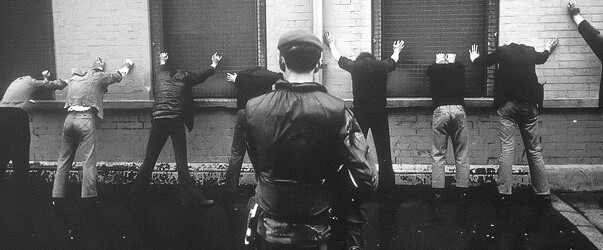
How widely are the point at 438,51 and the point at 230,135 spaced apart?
3.34m

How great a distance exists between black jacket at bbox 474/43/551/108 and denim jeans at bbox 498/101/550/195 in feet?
0.36

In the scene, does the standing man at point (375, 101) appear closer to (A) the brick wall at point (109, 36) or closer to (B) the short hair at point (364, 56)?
(B) the short hair at point (364, 56)

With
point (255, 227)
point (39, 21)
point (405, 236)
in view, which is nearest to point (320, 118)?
point (255, 227)

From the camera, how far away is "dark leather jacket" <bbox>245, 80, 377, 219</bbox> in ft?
9.41

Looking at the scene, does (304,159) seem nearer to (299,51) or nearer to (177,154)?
(299,51)

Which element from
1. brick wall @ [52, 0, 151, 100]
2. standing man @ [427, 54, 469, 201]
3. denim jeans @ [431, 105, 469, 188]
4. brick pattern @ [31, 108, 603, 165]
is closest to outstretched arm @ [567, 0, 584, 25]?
brick pattern @ [31, 108, 603, 165]

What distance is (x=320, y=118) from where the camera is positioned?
289cm

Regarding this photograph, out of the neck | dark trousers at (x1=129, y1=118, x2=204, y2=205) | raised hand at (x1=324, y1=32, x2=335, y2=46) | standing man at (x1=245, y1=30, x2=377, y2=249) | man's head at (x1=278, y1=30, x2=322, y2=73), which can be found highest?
raised hand at (x1=324, y1=32, x2=335, y2=46)

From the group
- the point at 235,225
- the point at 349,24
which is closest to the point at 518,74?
the point at 349,24

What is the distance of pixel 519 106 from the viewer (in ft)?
23.8

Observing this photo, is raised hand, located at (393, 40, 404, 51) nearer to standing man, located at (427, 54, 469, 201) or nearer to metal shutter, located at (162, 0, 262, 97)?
standing man, located at (427, 54, 469, 201)

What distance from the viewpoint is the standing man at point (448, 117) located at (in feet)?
24.6

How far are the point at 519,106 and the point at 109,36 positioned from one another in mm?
5998

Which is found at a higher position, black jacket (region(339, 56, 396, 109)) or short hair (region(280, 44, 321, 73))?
short hair (region(280, 44, 321, 73))
